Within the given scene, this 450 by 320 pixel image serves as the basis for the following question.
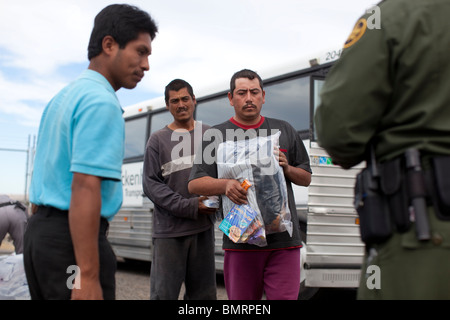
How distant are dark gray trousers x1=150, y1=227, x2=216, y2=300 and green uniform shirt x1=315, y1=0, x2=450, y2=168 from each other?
195cm

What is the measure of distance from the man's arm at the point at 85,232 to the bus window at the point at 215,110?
19.3ft

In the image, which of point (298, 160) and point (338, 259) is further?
point (338, 259)

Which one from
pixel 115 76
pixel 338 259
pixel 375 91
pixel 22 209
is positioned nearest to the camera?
pixel 375 91

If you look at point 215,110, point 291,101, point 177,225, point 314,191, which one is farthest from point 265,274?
point 215,110

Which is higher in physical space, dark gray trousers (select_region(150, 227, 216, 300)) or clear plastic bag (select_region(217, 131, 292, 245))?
clear plastic bag (select_region(217, 131, 292, 245))

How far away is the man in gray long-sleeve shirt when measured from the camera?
134 inches

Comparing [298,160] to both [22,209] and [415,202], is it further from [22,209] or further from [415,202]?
[22,209]

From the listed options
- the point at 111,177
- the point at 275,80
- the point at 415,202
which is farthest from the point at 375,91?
the point at 275,80

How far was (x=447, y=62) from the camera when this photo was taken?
63.0 inches

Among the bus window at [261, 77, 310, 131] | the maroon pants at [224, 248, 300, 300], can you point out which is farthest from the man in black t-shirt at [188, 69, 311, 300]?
the bus window at [261, 77, 310, 131]

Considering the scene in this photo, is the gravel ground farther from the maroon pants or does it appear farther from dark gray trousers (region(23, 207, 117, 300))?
dark gray trousers (region(23, 207, 117, 300))

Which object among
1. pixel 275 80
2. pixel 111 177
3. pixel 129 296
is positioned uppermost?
pixel 275 80

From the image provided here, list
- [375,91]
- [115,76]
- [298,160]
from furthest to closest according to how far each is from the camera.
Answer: [298,160] → [115,76] → [375,91]

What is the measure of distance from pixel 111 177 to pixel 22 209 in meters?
5.22
